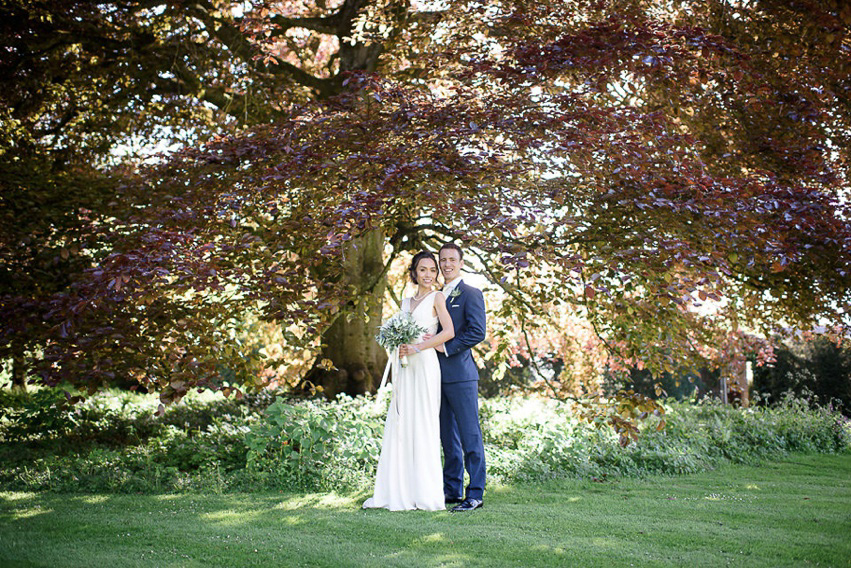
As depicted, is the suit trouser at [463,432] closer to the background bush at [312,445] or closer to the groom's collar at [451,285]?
the groom's collar at [451,285]

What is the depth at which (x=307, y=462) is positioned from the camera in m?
6.31

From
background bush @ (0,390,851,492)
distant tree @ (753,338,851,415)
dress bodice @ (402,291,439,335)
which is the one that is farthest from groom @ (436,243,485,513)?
distant tree @ (753,338,851,415)

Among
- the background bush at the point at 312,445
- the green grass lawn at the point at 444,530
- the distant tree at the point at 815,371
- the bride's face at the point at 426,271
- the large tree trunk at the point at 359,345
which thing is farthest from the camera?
the distant tree at the point at 815,371

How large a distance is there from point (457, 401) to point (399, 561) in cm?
155

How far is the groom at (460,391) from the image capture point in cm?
517

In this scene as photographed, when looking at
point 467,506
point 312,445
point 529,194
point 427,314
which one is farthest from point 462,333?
point 312,445

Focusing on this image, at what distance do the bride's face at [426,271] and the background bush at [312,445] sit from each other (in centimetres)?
198

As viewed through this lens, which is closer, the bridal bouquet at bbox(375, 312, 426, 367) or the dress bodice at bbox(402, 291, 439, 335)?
the bridal bouquet at bbox(375, 312, 426, 367)

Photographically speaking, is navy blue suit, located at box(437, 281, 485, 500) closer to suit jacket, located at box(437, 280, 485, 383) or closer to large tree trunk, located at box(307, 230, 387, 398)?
suit jacket, located at box(437, 280, 485, 383)

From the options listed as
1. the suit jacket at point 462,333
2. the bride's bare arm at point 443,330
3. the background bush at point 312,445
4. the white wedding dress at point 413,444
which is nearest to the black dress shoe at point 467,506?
the white wedding dress at point 413,444

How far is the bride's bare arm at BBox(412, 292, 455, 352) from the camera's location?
16.9 feet

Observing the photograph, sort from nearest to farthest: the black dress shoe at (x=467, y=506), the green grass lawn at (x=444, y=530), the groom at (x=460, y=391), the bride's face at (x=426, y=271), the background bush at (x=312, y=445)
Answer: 1. the green grass lawn at (x=444, y=530)
2. the black dress shoe at (x=467, y=506)
3. the groom at (x=460, y=391)
4. the bride's face at (x=426, y=271)
5. the background bush at (x=312, y=445)

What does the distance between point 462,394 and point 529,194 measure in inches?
70.1

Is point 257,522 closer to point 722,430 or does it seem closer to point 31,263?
point 31,263
